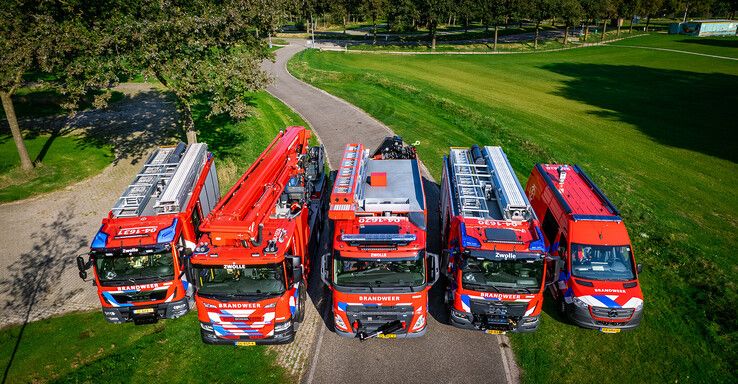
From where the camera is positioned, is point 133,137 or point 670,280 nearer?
point 670,280

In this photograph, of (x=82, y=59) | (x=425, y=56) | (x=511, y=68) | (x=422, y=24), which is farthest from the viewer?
(x=422, y=24)

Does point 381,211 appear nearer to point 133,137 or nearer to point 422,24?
point 133,137

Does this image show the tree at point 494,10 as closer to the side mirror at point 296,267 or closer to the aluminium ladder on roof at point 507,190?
the aluminium ladder on roof at point 507,190

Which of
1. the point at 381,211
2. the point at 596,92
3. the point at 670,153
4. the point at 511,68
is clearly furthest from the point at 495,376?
the point at 511,68

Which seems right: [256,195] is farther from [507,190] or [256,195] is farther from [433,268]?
[507,190]

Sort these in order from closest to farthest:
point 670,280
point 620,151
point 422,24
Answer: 1. point 670,280
2. point 620,151
3. point 422,24

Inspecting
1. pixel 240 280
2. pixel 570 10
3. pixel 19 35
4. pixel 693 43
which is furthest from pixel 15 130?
pixel 693 43

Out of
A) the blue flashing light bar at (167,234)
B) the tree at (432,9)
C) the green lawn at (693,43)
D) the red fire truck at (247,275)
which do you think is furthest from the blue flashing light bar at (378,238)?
the green lawn at (693,43)
